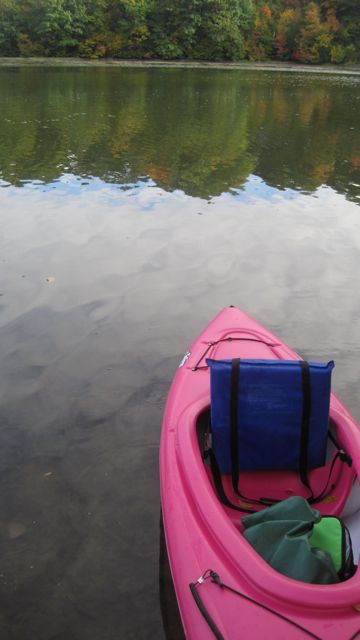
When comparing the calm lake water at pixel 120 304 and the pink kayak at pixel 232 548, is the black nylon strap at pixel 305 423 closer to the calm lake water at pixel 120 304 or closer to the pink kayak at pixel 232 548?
the pink kayak at pixel 232 548

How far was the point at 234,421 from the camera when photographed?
2.93 meters

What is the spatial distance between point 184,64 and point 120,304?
144ft

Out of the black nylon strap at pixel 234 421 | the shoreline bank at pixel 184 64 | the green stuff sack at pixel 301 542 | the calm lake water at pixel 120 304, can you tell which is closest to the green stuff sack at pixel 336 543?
the green stuff sack at pixel 301 542

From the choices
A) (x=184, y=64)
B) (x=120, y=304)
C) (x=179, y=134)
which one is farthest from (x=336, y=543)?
(x=184, y=64)

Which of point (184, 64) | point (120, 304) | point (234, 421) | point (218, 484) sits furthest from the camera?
point (184, 64)

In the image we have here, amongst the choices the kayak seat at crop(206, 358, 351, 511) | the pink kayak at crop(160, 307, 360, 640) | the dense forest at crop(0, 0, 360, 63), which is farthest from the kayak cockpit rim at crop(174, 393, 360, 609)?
the dense forest at crop(0, 0, 360, 63)

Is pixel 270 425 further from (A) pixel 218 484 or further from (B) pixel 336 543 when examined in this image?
(B) pixel 336 543

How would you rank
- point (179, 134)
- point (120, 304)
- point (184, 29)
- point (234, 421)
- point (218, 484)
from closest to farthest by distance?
point (234, 421), point (218, 484), point (120, 304), point (179, 134), point (184, 29)

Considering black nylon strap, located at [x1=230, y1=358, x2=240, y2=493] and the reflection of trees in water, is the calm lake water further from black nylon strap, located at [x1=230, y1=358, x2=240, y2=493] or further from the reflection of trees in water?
black nylon strap, located at [x1=230, y1=358, x2=240, y2=493]

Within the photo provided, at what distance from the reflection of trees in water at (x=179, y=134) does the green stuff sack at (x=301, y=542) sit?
7.99m

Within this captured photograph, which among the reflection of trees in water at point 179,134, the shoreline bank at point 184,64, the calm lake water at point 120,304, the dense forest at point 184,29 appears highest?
the dense forest at point 184,29

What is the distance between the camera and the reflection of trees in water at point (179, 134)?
1127 centimetres

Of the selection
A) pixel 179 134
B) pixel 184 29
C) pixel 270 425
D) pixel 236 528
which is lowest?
pixel 236 528

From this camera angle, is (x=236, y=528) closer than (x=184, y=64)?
Yes
